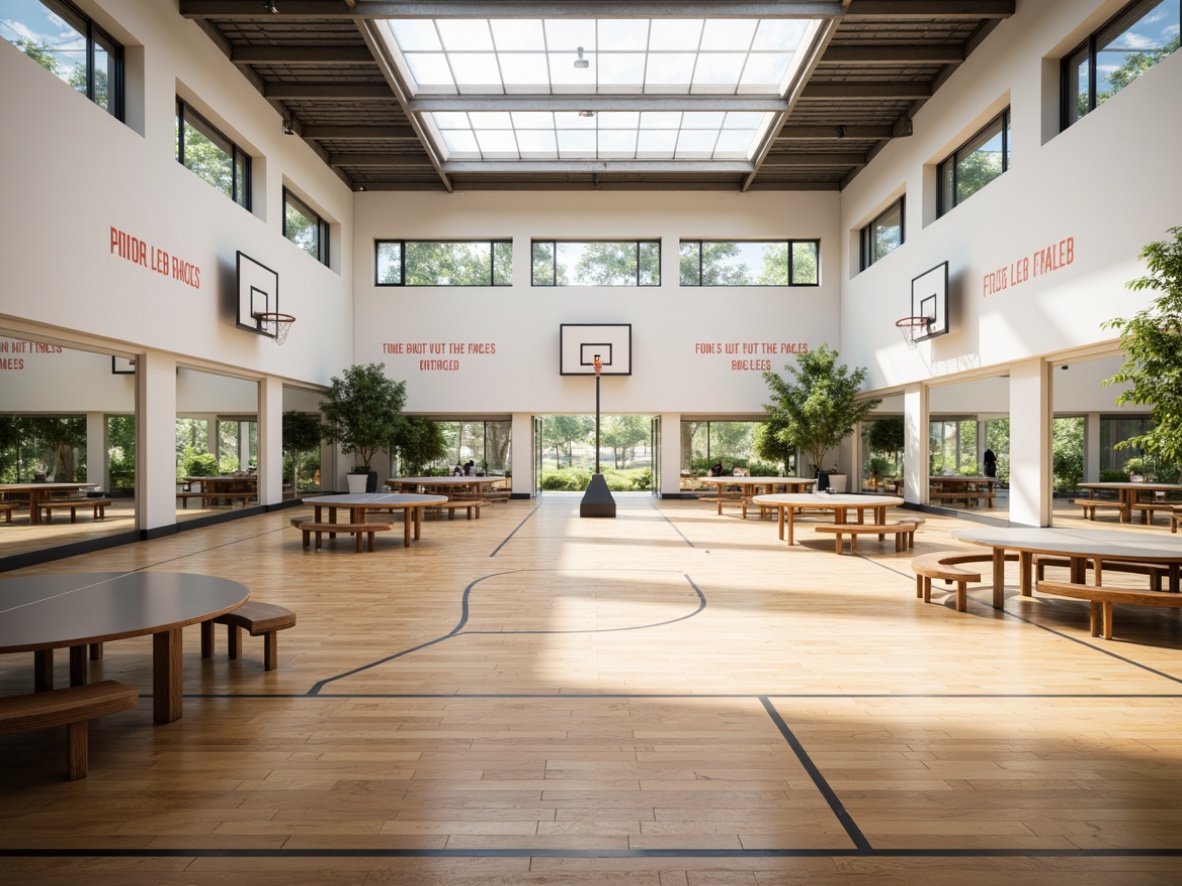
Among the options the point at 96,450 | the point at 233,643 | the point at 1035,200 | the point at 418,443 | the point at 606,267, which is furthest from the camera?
the point at 606,267

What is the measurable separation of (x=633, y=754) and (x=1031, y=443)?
10055mm

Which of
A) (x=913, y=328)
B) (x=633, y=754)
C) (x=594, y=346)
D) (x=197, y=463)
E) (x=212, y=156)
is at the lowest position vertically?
(x=633, y=754)

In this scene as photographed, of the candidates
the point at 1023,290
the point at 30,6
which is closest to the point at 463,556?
the point at 30,6

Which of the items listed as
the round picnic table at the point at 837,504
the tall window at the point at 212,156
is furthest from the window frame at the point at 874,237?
the tall window at the point at 212,156

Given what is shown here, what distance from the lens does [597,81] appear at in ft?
42.0

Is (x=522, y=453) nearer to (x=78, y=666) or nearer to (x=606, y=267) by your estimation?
(x=606, y=267)

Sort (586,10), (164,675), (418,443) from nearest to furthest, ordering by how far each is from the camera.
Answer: (164,675), (586,10), (418,443)

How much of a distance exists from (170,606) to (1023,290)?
1107 cm

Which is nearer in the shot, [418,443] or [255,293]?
[255,293]

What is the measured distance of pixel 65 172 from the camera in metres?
8.22

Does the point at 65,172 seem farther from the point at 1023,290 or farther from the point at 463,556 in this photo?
the point at 1023,290

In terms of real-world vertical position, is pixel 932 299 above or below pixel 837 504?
above

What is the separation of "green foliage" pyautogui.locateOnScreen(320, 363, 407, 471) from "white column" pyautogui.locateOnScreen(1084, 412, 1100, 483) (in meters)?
16.7

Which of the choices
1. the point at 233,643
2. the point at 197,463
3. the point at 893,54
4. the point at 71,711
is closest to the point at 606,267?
the point at 893,54
